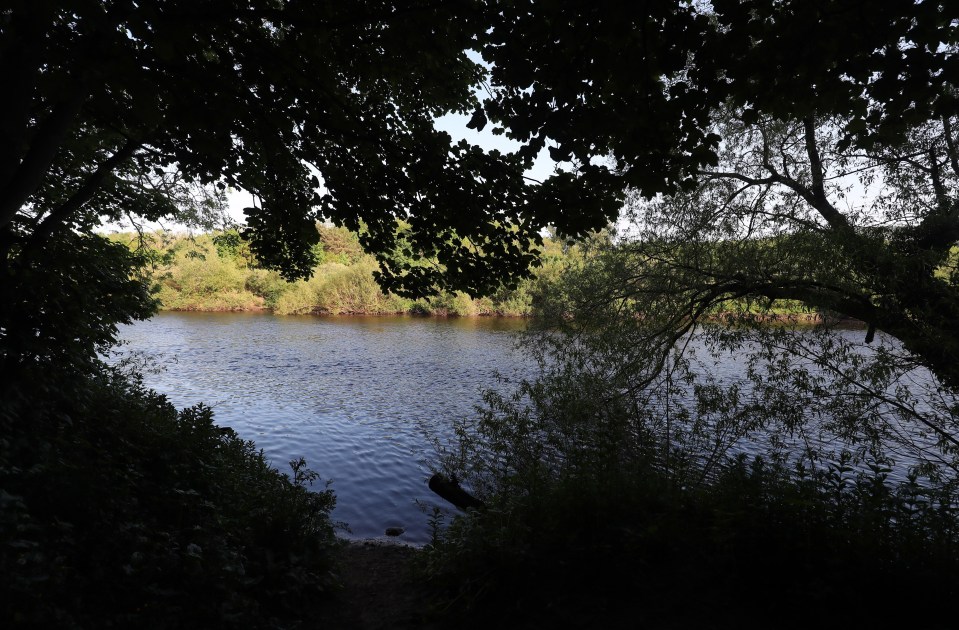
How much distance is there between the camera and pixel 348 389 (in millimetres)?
21234

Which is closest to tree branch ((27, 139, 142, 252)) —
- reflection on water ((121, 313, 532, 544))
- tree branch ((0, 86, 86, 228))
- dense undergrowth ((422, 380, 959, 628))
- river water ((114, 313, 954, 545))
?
tree branch ((0, 86, 86, 228))

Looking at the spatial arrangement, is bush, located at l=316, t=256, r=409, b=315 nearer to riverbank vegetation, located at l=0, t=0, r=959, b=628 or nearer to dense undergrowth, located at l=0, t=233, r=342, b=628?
riverbank vegetation, located at l=0, t=0, r=959, b=628

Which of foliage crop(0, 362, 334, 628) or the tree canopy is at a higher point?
the tree canopy

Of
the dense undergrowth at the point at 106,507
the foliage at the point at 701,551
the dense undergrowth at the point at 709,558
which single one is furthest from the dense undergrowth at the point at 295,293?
the dense undergrowth at the point at 709,558

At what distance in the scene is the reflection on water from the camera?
39.5 feet

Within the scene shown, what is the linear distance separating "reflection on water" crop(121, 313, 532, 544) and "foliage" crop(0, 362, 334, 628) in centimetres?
428

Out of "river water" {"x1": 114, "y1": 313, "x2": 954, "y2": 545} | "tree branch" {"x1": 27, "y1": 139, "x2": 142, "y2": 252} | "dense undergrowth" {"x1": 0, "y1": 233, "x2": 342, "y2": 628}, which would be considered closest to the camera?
"dense undergrowth" {"x1": 0, "y1": 233, "x2": 342, "y2": 628}

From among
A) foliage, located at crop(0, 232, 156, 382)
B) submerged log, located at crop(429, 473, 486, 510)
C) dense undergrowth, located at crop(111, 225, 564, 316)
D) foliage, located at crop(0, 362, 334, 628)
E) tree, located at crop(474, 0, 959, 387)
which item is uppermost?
dense undergrowth, located at crop(111, 225, 564, 316)

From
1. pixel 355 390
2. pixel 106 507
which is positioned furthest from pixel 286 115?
pixel 355 390

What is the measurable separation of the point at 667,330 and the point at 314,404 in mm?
13875

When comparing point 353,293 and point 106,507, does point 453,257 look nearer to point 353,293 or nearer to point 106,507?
point 106,507

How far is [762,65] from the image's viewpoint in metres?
3.72

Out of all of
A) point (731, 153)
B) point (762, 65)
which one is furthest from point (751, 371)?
point (762, 65)

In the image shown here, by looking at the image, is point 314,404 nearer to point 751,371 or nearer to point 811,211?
point 751,371
